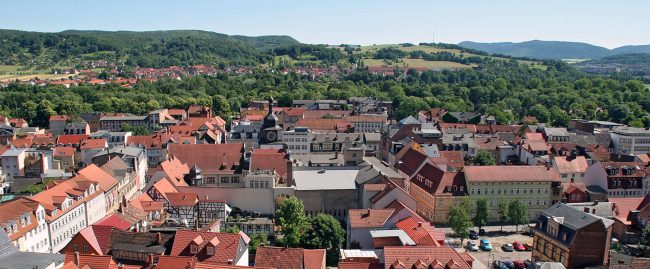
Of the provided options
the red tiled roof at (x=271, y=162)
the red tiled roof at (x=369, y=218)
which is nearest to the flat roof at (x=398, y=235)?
the red tiled roof at (x=369, y=218)

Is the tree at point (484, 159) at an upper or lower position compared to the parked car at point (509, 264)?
upper

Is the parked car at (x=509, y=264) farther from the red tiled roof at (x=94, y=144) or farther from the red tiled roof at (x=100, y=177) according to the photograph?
the red tiled roof at (x=94, y=144)

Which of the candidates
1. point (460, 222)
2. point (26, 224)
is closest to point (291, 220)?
point (460, 222)

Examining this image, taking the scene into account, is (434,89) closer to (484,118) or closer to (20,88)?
(484,118)

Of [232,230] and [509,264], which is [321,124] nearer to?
[232,230]

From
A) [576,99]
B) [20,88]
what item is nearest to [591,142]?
[576,99]

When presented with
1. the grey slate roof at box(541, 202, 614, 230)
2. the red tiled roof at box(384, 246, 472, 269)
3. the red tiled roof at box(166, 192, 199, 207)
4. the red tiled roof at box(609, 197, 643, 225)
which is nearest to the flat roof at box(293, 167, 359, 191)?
the red tiled roof at box(166, 192, 199, 207)
